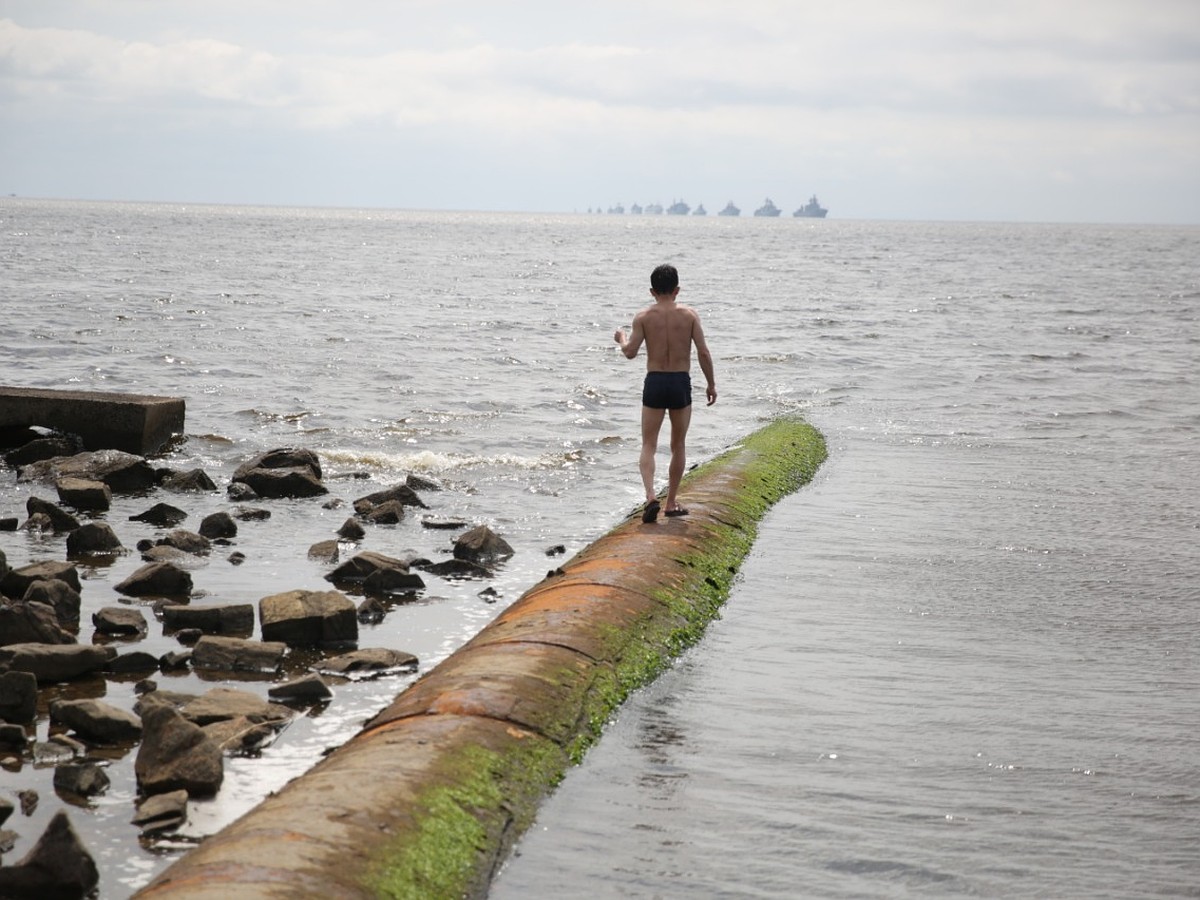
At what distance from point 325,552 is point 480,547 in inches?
57.1

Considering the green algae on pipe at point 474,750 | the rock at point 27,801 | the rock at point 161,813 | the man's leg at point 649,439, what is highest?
the man's leg at point 649,439

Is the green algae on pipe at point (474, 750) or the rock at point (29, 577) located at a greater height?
the green algae on pipe at point (474, 750)

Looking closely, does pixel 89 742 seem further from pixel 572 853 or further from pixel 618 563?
pixel 618 563

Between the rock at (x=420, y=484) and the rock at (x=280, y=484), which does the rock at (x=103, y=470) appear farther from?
the rock at (x=420, y=484)

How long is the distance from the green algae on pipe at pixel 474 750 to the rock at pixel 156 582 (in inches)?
117

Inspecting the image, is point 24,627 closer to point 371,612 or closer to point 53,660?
point 53,660

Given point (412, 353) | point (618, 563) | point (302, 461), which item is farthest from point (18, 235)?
point (618, 563)

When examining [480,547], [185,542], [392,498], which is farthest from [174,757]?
[392,498]

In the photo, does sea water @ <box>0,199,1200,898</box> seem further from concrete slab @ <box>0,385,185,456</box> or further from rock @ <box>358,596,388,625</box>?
concrete slab @ <box>0,385,185,456</box>

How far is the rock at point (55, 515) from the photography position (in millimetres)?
12594

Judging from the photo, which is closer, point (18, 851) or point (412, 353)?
point (18, 851)

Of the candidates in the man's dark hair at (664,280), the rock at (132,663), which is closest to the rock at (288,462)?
the man's dark hair at (664,280)

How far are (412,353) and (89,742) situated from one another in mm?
26733

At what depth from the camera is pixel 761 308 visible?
5631 centimetres
